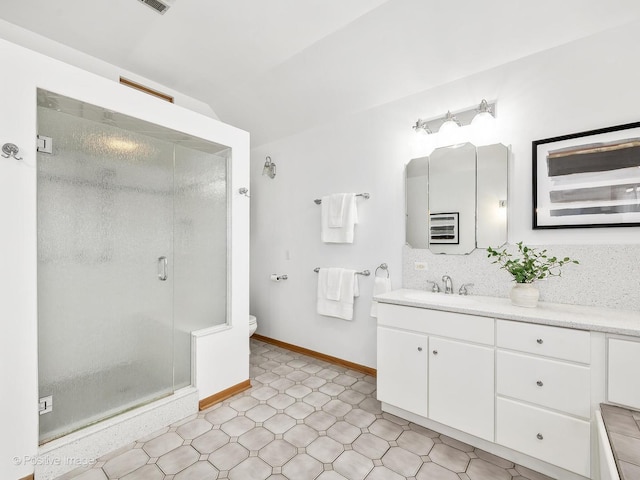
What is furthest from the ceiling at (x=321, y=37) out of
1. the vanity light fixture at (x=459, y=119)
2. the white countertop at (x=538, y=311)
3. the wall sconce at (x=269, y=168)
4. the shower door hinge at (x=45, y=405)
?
the shower door hinge at (x=45, y=405)

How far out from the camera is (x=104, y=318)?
1.79 m

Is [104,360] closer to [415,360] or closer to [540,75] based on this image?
[415,360]

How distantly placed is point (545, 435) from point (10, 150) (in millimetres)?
2931

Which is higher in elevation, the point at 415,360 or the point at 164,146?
the point at 164,146

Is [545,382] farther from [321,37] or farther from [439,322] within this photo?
[321,37]

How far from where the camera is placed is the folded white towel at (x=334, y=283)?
288 centimetres

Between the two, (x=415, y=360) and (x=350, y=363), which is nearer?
(x=415, y=360)

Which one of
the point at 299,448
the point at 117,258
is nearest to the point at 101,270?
the point at 117,258

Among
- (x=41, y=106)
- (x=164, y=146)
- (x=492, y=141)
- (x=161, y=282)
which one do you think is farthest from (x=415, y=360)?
(x=41, y=106)

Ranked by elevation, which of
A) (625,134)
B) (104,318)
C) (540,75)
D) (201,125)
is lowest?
(104,318)

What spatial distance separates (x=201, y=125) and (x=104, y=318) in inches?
56.0

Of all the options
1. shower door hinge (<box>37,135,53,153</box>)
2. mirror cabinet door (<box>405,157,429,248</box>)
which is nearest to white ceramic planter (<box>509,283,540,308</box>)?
mirror cabinet door (<box>405,157,429,248</box>)

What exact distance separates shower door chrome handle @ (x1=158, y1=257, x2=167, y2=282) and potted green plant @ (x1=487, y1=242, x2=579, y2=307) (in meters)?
2.17

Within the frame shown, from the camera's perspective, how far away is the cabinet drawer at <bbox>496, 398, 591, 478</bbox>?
147cm
